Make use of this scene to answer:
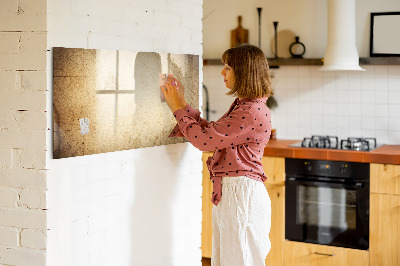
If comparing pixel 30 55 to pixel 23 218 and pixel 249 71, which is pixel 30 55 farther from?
pixel 249 71

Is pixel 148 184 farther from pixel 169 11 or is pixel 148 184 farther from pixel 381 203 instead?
pixel 381 203

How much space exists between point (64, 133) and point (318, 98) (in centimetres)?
302

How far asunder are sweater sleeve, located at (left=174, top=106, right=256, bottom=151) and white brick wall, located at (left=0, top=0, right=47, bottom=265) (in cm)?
70

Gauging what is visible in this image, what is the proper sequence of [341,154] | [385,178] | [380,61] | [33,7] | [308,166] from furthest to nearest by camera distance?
1. [380,61]
2. [308,166]
3. [341,154]
4. [385,178]
5. [33,7]

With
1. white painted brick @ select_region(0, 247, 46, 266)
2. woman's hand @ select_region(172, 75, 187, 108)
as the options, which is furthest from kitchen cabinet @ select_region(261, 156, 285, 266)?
white painted brick @ select_region(0, 247, 46, 266)

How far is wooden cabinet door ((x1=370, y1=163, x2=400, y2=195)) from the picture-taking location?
13.3 ft

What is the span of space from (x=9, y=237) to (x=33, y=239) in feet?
0.40

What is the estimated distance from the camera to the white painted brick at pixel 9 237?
7.78 ft

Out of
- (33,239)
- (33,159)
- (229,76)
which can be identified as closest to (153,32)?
(229,76)

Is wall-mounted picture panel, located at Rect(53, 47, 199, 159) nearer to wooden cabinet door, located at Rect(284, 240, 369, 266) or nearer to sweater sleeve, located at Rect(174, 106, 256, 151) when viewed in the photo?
sweater sleeve, located at Rect(174, 106, 256, 151)

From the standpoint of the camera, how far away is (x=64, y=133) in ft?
7.70

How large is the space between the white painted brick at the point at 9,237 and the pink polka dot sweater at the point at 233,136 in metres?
0.85

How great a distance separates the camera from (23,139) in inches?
91.4

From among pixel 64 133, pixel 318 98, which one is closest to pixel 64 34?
pixel 64 133
